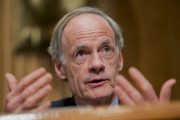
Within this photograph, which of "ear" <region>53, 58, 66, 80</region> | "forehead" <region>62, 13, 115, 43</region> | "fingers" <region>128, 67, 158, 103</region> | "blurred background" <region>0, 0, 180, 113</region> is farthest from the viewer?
"blurred background" <region>0, 0, 180, 113</region>

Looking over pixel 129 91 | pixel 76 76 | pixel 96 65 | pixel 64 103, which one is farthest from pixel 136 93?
pixel 64 103

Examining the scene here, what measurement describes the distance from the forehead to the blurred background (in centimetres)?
89

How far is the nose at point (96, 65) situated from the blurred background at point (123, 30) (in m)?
1.10

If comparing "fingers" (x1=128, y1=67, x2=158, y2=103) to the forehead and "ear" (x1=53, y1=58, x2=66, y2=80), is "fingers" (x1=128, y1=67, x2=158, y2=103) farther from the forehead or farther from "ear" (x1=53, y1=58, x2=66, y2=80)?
"ear" (x1=53, y1=58, x2=66, y2=80)

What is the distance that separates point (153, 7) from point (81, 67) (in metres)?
1.66

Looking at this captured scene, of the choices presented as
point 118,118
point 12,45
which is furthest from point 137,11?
point 118,118

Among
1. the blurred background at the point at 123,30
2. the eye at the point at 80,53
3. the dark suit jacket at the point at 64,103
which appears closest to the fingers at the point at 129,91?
the eye at the point at 80,53

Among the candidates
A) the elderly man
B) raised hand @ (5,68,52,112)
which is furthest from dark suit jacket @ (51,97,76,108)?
raised hand @ (5,68,52,112)

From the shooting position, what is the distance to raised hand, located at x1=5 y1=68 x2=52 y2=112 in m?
0.96

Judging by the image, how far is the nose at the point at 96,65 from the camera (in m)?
1.34

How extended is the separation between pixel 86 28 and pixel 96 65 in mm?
232

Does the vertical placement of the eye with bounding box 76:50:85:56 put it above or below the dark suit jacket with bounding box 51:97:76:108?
above

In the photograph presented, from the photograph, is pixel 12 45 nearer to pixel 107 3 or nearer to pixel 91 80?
pixel 107 3

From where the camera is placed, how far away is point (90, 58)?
140cm
